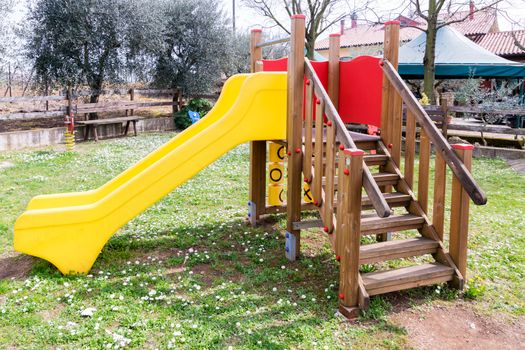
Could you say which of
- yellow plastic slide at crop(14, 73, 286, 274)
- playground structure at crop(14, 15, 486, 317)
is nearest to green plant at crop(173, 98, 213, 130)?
playground structure at crop(14, 15, 486, 317)

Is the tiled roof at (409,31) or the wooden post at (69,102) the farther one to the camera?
the tiled roof at (409,31)

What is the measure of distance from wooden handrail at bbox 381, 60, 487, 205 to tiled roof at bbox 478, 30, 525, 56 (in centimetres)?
2387

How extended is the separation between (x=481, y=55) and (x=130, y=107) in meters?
12.2

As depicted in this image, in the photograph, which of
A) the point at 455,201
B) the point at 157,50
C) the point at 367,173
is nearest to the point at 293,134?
the point at 367,173

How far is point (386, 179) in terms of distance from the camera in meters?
4.99

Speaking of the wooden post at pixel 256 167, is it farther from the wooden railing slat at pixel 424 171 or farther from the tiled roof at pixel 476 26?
the tiled roof at pixel 476 26

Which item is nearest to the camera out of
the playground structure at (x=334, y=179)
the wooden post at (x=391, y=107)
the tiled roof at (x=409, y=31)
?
the playground structure at (x=334, y=179)

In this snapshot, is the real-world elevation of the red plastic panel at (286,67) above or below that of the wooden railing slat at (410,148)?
above

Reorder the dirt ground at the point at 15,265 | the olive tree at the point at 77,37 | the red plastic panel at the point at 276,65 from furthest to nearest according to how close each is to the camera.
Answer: the olive tree at the point at 77,37
the red plastic panel at the point at 276,65
the dirt ground at the point at 15,265

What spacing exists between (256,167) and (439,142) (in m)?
2.71

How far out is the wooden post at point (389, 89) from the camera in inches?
195

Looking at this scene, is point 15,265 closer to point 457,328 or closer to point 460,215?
point 457,328

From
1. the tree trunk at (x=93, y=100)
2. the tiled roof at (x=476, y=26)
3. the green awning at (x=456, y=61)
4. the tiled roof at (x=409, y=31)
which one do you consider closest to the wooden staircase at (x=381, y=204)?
the green awning at (x=456, y=61)

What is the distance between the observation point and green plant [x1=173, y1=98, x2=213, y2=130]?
18.7 metres
